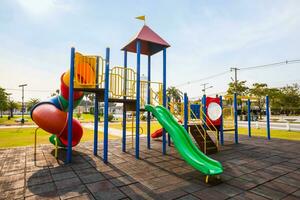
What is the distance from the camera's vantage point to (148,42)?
26.5 feet

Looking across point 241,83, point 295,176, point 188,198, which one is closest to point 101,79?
point 188,198

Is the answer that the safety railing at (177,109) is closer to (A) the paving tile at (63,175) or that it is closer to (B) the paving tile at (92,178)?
(B) the paving tile at (92,178)

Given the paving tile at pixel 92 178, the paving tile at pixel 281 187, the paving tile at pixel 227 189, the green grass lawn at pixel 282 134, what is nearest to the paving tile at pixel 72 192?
the paving tile at pixel 92 178

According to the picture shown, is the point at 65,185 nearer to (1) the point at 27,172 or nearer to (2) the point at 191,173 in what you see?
(1) the point at 27,172

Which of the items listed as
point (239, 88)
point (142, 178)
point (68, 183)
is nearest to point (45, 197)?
point (68, 183)

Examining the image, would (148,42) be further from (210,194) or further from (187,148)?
(210,194)

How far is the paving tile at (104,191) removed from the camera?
368 cm

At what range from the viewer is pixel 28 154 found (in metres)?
7.20

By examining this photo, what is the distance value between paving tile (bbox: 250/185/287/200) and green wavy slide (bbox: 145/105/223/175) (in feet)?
2.65

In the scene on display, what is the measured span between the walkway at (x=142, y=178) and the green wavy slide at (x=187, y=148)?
351 mm

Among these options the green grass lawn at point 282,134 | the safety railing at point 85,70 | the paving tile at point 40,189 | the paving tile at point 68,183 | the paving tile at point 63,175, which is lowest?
the green grass lawn at point 282,134

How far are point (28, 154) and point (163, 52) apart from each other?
6956mm

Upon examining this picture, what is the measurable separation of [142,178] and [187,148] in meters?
1.54

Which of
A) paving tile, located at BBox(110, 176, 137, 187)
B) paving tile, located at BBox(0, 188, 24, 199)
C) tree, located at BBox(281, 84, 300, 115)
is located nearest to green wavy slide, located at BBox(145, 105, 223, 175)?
paving tile, located at BBox(110, 176, 137, 187)
